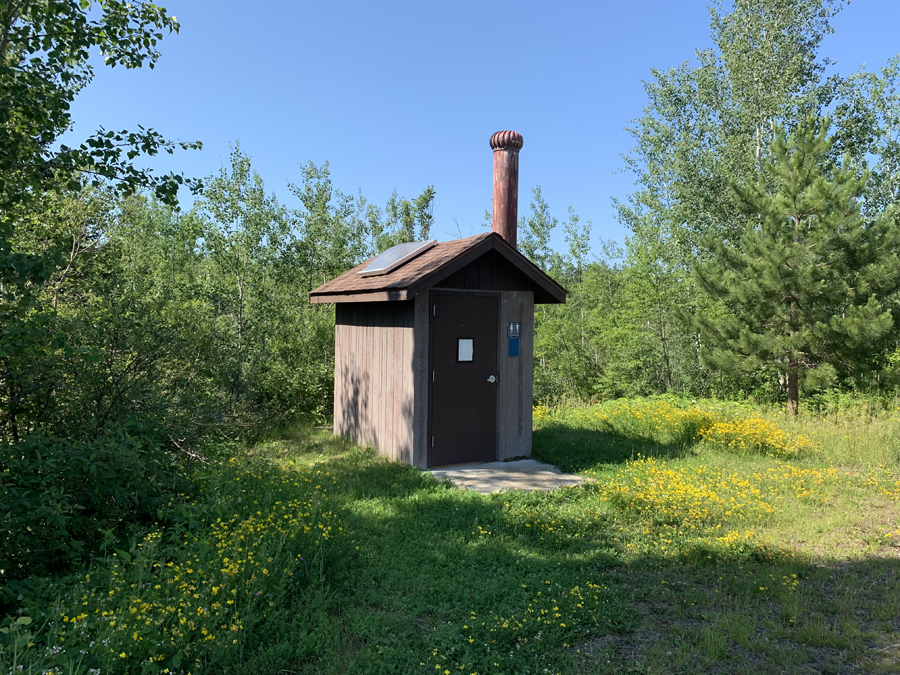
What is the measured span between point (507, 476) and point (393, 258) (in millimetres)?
3882

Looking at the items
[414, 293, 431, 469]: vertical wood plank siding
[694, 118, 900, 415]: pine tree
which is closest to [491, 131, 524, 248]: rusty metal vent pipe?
[414, 293, 431, 469]: vertical wood plank siding

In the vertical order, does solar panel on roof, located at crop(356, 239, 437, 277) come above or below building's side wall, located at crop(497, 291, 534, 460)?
above

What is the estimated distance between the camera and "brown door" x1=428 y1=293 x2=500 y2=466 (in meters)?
7.69

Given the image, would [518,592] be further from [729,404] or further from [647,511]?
[729,404]

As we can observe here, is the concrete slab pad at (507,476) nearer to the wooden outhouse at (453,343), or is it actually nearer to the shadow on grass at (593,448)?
the wooden outhouse at (453,343)

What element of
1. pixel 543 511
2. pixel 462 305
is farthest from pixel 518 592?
pixel 462 305

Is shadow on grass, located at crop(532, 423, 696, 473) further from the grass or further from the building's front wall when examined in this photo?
the grass

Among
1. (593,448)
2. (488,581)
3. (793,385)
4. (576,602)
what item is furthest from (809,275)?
(488,581)

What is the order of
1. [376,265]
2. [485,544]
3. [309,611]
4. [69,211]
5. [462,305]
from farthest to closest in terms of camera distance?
1. [376,265]
2. [462,305]
3. [69,211]
4. [485,544]
5. [309,611]

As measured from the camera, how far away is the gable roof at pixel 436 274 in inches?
283

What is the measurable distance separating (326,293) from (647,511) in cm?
608

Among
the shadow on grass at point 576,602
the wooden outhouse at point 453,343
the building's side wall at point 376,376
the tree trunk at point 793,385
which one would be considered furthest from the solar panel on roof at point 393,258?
the tree trunk at point 793,385

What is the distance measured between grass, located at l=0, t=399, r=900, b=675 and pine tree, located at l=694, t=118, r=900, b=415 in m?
5.29

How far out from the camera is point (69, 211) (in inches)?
271
